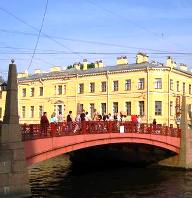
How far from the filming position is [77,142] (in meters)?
23.8

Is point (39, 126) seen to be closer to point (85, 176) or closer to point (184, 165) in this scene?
point (85, 176)

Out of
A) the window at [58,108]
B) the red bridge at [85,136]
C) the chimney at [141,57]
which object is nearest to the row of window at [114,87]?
the window at [58,108]

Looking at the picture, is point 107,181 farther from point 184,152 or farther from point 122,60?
point 122,60

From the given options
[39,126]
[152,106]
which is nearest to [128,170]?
[39,126]

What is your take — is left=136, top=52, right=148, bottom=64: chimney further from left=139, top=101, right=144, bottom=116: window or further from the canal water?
the canal water

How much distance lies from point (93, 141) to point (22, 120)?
129ft

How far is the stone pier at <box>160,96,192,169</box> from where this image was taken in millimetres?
33125

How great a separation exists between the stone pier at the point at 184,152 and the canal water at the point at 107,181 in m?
0.88

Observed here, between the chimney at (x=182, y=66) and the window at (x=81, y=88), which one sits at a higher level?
the chimney at (x=182, y=66)

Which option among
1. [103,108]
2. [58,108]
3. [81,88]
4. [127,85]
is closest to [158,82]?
[127,85]

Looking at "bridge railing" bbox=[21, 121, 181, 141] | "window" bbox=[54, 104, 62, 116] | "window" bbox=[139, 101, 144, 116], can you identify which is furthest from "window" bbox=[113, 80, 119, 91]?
"bridge railing" bbox=[21, 121, 181, 141]

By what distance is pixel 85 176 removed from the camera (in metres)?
29.5

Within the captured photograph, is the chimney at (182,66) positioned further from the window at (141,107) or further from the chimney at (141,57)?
the window at (141,107)

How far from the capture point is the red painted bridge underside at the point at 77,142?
2069 cm
